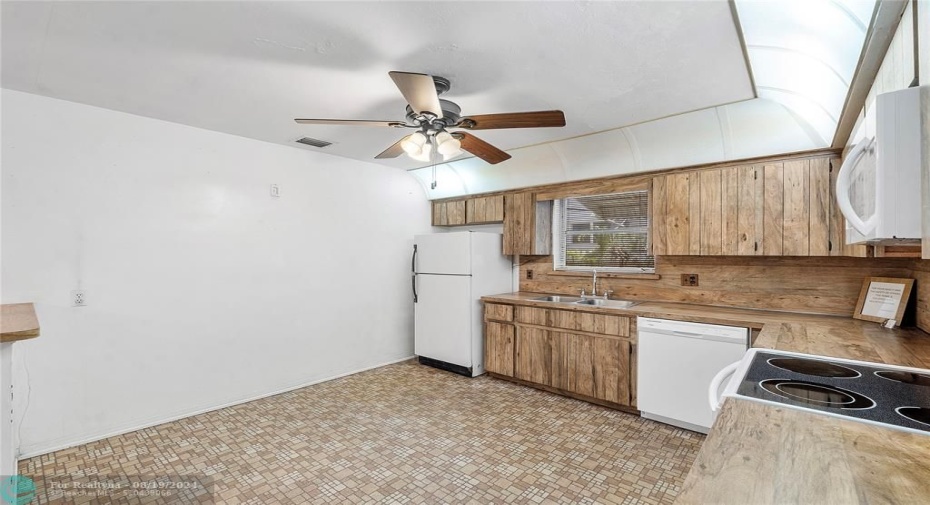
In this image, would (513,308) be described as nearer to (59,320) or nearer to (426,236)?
(426,236)

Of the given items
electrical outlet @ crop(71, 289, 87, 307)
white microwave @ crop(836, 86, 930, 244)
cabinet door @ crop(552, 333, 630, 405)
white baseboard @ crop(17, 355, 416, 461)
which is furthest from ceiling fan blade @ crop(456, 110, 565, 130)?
white baseboard @ crop(17, 355, 416, 461)

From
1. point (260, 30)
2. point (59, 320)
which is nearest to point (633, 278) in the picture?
point (260, 30)

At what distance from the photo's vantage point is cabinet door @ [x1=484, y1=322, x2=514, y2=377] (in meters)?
4.17

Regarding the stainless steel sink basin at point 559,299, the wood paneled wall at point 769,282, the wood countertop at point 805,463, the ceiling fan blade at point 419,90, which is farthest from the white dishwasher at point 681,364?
the ceiling fan blade at point 419,90

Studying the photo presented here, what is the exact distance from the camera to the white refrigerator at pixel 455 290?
4.41 m

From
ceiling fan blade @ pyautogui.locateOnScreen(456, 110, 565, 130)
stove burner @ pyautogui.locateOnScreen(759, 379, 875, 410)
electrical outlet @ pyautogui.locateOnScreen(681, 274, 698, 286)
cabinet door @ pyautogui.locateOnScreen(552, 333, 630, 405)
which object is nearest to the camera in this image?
stove burner @ pyautogui.locateOnScreen(759, 379, 875, 410)

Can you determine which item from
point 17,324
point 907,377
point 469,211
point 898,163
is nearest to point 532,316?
point 469,211

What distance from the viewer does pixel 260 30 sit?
6.52 ft

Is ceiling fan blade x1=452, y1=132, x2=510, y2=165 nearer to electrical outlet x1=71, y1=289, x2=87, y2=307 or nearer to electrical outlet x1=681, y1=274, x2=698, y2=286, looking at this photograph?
electrical outlet x1=681, y1=274, x2=698, y2=286

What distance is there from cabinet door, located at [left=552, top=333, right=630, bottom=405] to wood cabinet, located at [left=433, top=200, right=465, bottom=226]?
2.11m

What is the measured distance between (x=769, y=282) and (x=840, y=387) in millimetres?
2350

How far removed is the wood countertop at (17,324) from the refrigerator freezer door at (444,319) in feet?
10.6

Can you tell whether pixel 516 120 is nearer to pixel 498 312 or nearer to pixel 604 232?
pixel 604 232

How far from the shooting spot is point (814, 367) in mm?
1516
